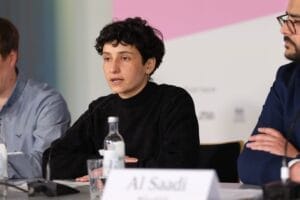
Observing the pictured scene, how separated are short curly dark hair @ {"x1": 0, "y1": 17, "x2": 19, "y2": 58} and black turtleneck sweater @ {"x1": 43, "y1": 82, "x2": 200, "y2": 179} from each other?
0.57 meters

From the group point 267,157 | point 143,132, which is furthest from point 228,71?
point 267,157

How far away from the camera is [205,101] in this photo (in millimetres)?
3627

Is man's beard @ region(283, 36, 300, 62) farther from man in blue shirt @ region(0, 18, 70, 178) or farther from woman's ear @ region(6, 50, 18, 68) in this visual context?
woman's ear @ region(6, 50, 18, 68)

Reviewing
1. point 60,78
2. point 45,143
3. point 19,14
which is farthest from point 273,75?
point 19,14

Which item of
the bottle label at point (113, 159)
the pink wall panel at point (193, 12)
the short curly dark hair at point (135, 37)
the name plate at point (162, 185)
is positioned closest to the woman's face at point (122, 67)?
the short curly dark hair at point (135, 37)

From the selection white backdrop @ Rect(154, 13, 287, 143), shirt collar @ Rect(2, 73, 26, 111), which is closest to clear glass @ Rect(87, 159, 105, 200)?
shirt collar @ Rect(2, 73, 26, 111)

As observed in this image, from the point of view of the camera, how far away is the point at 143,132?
2832mm

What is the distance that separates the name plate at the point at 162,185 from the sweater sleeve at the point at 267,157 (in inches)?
31.3

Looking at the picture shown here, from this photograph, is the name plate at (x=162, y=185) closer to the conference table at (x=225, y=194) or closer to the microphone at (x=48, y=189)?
the conference table at (x=225, y=194)

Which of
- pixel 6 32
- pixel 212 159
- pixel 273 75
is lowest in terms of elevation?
pixel 212 159

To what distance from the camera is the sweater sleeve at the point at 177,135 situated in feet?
8.82

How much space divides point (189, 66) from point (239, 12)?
1.30 ft

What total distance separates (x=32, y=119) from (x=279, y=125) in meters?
1.21

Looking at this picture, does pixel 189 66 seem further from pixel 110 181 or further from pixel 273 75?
pixel 110 181
